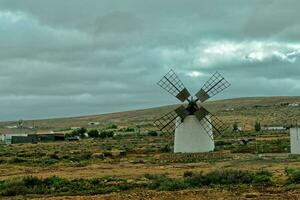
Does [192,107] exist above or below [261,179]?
above

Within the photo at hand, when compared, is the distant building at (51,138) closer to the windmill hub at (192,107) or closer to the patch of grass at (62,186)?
the windmill hub at (192,107)

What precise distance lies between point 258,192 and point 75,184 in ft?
39.2

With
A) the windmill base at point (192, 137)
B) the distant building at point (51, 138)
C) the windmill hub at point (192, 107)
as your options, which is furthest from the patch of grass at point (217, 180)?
the distant building at point (51, 138)

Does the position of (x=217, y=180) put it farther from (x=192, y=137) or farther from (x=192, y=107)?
(x=192, y=107)

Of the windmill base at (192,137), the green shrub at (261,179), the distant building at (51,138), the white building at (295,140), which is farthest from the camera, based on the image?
the distant building at (51,138)

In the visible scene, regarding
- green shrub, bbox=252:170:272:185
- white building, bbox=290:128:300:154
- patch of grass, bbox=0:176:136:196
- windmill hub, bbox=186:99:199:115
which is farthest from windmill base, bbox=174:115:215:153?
green shrub, bbox=252:170:272:185

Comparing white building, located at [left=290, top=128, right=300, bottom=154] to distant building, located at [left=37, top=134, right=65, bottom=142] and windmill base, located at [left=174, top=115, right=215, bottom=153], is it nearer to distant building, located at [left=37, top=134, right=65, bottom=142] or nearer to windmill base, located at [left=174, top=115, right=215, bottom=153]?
windmill base, located at [left=174, top=115, right=215, bottom=153]

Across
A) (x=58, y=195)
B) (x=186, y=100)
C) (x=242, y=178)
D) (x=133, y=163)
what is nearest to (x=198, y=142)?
(x=186, y=100)

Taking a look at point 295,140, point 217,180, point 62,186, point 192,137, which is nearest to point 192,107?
point 192,137

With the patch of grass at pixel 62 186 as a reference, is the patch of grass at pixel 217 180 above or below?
above

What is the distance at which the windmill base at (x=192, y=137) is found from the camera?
63.3 meters

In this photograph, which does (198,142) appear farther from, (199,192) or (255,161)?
(199,192)

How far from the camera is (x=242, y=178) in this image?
34.3 meters

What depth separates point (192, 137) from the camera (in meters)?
63.4
